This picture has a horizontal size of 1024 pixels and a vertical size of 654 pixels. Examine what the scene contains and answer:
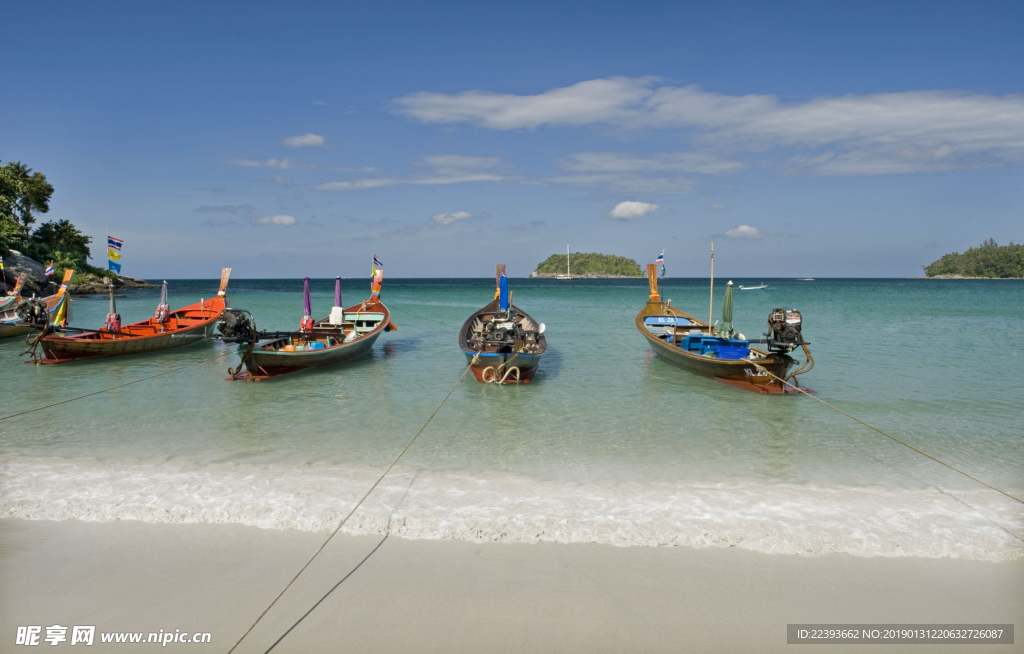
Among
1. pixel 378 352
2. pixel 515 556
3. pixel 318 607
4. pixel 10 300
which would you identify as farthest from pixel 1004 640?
pixel 10 300

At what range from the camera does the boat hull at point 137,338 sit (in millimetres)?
17672

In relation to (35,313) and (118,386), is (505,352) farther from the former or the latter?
(35,313)

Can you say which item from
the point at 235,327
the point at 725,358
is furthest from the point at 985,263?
the point at 235,327

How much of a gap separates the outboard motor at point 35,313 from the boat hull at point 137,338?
81 centimetres

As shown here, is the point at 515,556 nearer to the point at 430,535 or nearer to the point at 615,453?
the point at 430,535

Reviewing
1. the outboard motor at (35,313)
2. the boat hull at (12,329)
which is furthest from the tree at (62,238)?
the outboard motor at (35,313)

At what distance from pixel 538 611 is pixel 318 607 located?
1953 millimetres

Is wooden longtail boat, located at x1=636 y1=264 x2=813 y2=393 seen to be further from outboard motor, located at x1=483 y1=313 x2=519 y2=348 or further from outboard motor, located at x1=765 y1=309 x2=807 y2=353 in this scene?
outboard motor, located at x1=483 y1=313 x2=519 y2=348

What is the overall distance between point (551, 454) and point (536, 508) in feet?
8.05

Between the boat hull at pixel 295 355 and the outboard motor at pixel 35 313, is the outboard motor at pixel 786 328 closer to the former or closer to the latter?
the boat hull at pixel 295 355

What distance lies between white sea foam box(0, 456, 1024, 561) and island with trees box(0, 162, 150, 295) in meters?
34.0

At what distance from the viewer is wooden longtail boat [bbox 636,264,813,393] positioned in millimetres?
13602

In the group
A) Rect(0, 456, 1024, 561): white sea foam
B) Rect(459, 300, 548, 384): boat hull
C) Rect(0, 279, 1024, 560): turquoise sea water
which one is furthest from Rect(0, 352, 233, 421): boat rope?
Rect(459, 300, 548, 384): boat hull

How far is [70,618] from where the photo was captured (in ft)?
15.4
